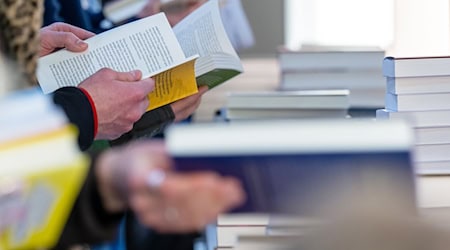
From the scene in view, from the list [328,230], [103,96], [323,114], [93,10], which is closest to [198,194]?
[328,230]

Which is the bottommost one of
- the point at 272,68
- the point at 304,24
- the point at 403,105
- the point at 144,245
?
the point at 144,245

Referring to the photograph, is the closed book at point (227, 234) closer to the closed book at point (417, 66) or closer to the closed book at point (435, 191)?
the closed book at point (435, 191)

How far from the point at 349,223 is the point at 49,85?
3.57ft

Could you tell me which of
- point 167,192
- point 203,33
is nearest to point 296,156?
point 167,192

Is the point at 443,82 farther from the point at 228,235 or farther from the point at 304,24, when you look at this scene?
the point at 304,24

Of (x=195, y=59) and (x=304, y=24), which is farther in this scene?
(x=304, y=24)

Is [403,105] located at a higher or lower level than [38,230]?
higher

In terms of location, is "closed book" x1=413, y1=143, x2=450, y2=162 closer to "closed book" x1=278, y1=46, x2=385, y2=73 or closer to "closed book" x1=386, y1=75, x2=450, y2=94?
"closed book" x1=386, y1=75, x2=450, y2=94

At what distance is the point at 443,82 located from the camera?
198 centimetres

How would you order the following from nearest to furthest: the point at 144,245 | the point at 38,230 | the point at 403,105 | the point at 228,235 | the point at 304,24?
1. the point at 38,230
2. the point at 228,235
3. the point at 403,105
4. the point at 144,245
5. the point at 304,24

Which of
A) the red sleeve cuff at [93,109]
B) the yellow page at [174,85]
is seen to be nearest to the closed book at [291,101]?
the yellow page at [174,85]

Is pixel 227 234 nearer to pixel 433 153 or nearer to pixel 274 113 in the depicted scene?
pixel 433 153

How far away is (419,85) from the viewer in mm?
1969

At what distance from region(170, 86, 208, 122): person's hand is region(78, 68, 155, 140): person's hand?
20cm
